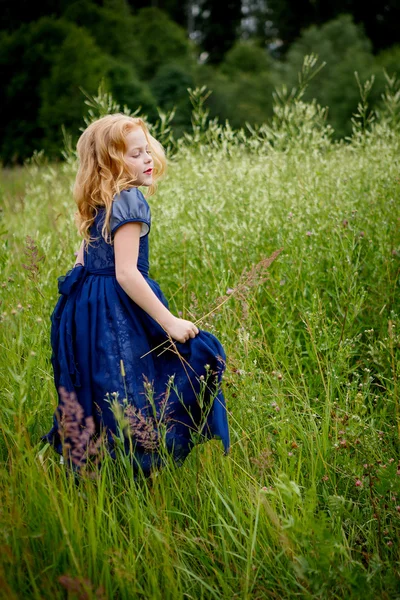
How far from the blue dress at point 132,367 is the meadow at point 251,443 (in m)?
0.10

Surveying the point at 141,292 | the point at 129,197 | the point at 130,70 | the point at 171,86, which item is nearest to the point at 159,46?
the point at 171,86

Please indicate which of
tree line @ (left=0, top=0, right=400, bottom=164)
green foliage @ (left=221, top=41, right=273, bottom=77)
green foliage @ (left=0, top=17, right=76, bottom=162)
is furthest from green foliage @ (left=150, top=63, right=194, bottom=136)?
green foliage @ (left=221, top=41, right=273, bottom=77)

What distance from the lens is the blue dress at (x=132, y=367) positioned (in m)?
1.88

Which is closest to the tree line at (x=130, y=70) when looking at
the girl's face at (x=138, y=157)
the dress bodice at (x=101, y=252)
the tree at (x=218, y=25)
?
the girl's face at (x=138, y=157)

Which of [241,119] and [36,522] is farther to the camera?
[241,119]

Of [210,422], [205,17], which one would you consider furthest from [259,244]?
[205,17]

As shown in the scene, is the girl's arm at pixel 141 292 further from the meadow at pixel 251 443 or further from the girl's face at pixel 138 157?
the girl's face at pixel 138 157

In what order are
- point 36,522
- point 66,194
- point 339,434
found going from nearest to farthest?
point 36,522
point 339,434
point 66,194

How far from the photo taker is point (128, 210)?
195 cm

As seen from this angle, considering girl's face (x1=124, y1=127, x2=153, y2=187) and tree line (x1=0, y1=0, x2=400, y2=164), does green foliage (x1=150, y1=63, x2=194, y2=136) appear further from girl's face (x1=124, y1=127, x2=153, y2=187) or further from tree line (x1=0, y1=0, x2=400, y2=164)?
girl's face (x1=124, y1=127, x2=153, y2=187)

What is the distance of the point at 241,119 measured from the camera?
2120cm

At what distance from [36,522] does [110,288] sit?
79 cm

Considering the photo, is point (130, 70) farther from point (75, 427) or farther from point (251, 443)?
point (75, 427)

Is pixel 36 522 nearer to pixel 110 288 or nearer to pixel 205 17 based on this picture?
pixel 110 288
